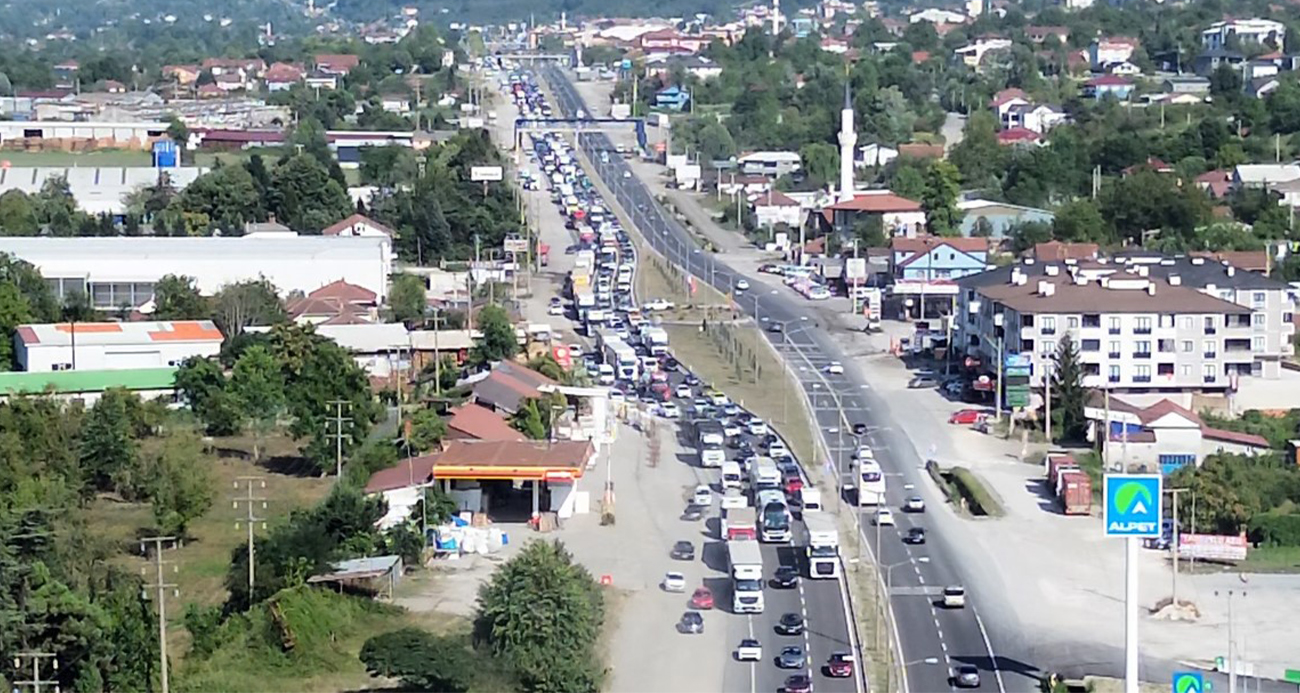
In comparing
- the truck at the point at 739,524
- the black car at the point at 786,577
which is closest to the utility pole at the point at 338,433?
the truck at the point at 739,524

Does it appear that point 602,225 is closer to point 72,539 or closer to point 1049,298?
point 1049,298

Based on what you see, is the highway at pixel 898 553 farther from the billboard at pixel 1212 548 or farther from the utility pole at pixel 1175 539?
the billboard at pixel 1212 548

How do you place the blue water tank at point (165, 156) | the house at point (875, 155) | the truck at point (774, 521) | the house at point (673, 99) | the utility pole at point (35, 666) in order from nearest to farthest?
the utility pole at point (35, 666) → the truck at point (774, 521) → the blue water tank at point (165, 156) → the house at point (875, 155) → the house at point (673, 99)

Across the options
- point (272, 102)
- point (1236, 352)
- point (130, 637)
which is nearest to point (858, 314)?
point (1236, 352)

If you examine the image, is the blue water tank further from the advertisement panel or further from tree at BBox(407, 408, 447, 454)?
tree at BBox(407, 408, 447, 454)

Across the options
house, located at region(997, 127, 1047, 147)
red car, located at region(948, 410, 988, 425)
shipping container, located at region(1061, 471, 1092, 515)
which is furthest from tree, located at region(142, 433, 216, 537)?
house, located at region(997, 127, 1047, 147)
